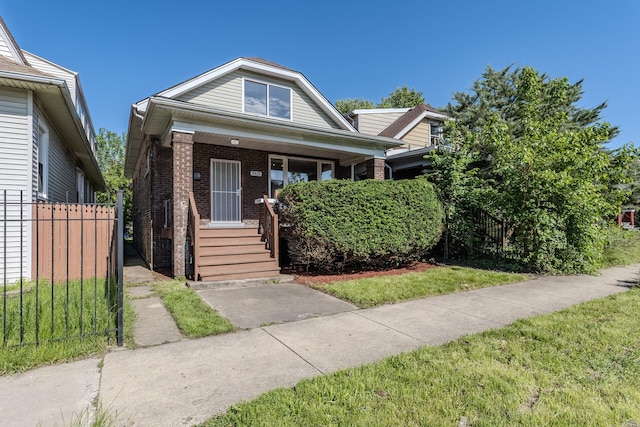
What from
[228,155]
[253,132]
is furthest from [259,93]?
[253,132]

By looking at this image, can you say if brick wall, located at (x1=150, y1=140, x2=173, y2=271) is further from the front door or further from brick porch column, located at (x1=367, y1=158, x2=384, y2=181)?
brick porch column, located at (x1=367, y1=158, x2=384, y2=181)

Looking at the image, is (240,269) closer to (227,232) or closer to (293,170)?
(227,232)

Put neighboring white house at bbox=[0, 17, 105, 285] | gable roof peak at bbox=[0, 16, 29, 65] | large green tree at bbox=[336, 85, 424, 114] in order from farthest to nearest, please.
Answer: large green tree at bbox=[336, 85, 424, 114] → gable roof peak at bbox=[0, 16, 29, 65] → neighboring white house at bbox=[0, 17, 105, 285]

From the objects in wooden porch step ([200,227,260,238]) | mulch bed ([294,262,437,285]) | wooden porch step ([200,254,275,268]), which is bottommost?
mulch bed ([294,262,437,285])

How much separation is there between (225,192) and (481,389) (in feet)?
30.4

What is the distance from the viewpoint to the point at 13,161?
21.7ft

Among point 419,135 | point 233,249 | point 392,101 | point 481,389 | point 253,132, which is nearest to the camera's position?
point 481,389

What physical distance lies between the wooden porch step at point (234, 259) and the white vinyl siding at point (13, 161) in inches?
137

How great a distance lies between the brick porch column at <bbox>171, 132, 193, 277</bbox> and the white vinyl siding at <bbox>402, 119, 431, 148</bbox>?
12.9 meters

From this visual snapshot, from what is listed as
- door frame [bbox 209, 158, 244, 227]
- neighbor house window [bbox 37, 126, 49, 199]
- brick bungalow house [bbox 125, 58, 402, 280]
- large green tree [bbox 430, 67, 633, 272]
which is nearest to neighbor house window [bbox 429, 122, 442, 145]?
brick bungalow house [bbox 125, 58, 402, 280]

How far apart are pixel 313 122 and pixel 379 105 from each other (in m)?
30.5

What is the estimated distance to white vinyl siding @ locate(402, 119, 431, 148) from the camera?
18.0m

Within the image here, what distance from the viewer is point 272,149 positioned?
36.2 feet

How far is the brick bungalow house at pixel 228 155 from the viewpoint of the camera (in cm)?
774
